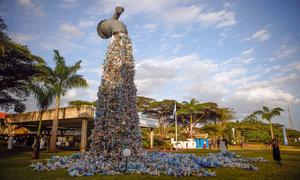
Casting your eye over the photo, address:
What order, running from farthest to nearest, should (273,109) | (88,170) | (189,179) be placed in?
(273,109) → (88,170) → (189,179)

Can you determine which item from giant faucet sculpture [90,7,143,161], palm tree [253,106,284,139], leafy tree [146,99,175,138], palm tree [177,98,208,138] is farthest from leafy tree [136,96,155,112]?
giant faucet sculpture [90,7,143,161]

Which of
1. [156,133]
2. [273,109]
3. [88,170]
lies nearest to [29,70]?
[88,170]

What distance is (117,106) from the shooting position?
11.3 m

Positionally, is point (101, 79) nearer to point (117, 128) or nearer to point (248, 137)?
point (117, 128)

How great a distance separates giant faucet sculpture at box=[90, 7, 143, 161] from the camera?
35.8ft

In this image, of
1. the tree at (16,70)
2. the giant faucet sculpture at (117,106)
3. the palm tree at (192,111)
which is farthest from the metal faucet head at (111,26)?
the palm tree at (192,111)

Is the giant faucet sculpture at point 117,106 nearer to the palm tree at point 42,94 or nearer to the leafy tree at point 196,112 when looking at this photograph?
the palm tree at point 42,94

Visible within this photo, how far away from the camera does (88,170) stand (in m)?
8.36

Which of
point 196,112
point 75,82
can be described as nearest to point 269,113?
point 196,112

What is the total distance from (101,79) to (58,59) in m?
14.3

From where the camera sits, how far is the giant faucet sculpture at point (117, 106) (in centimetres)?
1092

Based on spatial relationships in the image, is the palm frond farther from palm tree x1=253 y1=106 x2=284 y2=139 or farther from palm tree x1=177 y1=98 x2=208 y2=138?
palm tree x1=253 y1=106 x2=284 y2=139

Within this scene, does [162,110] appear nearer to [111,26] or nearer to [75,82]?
[75,82]

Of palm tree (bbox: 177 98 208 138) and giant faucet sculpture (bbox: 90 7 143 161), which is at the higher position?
palm tree (bbox: 177 98 208 138)
